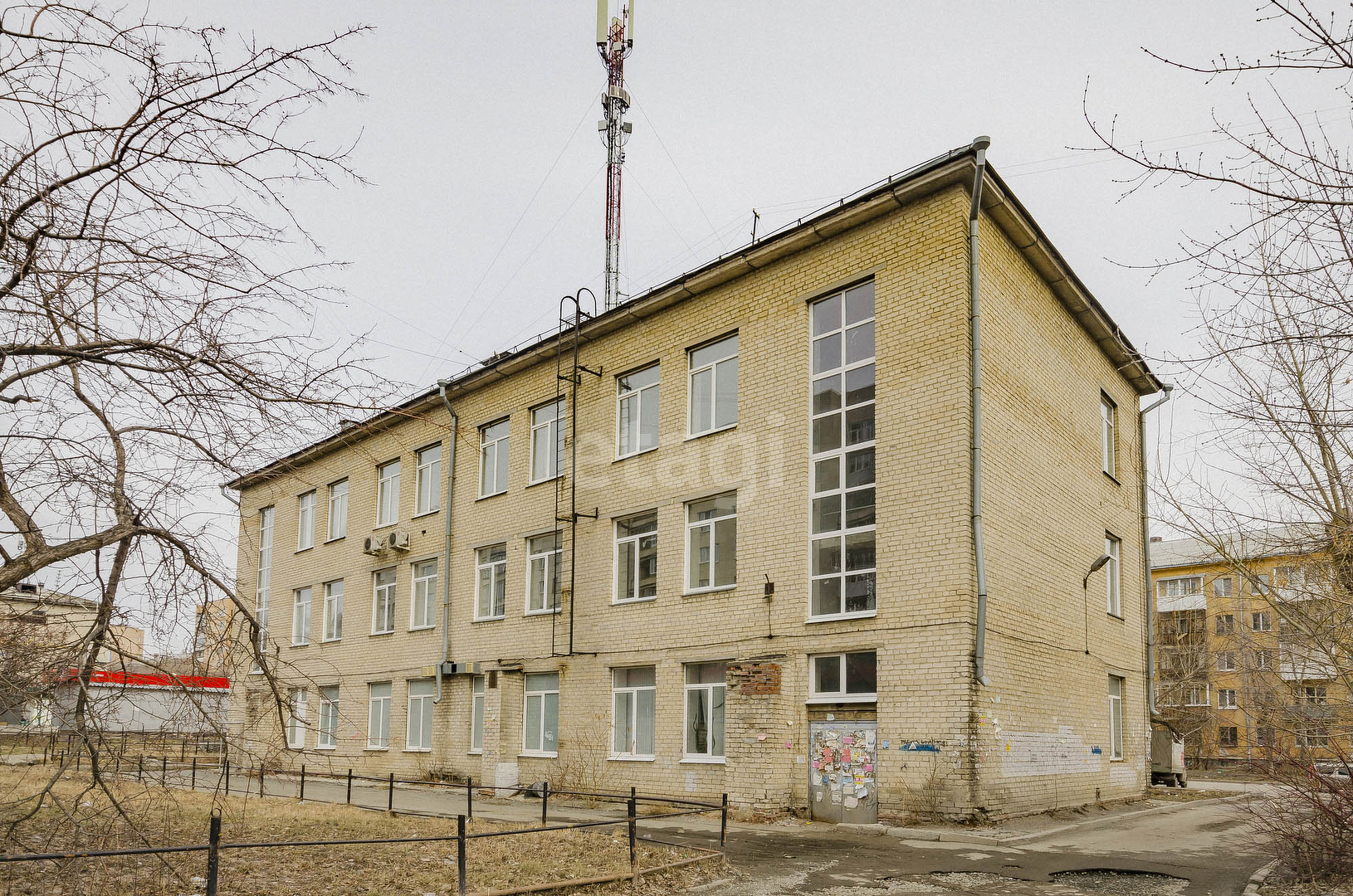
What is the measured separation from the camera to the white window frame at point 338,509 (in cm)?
2967

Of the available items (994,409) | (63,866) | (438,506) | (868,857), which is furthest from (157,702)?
(438,506)

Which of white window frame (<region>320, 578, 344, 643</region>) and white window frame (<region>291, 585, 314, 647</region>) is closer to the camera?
white window frame (<region>320, 578, 344, 643</region>)

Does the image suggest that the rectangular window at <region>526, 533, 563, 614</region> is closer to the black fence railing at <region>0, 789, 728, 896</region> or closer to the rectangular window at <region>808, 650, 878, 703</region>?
the rectangular window at <region>808, 650, 878, 703</region>

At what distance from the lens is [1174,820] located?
17.2m

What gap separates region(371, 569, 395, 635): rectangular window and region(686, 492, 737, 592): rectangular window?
10.8 metres

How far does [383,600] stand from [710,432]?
12378 mm

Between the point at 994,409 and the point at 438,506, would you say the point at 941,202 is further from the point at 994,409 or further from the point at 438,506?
the point at 438,506

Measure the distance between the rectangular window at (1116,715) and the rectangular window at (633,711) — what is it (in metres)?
8.92

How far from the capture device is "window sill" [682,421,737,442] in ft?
61.7

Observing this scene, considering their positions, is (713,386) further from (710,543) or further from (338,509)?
(338,509)

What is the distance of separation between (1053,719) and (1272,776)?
24.8 feet

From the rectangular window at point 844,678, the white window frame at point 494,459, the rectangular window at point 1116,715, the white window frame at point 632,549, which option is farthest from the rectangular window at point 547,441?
the rectangular window at point 1116,715

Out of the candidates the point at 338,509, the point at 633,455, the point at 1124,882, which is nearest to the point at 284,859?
the point at 1124,882

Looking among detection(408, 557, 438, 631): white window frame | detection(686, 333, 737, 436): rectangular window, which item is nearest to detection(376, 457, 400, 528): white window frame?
detection(408, 557, 438, 631): white window frame
